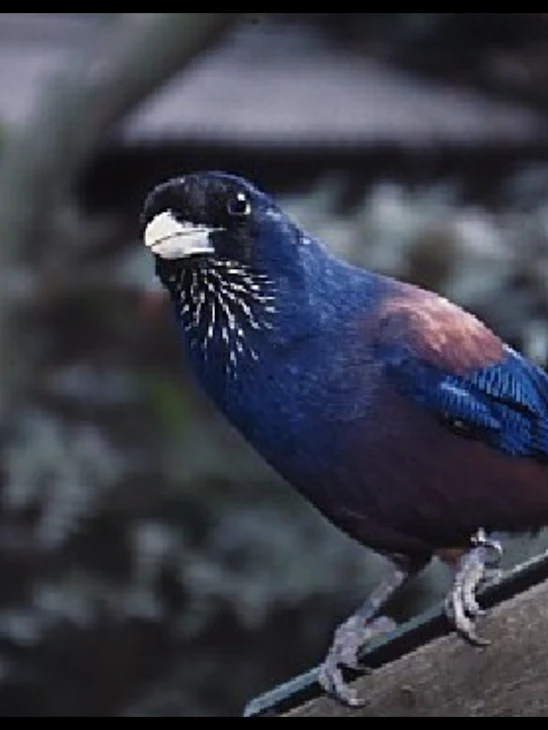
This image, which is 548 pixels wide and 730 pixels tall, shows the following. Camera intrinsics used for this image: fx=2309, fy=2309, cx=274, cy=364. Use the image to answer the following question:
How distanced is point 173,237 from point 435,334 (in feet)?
0.85

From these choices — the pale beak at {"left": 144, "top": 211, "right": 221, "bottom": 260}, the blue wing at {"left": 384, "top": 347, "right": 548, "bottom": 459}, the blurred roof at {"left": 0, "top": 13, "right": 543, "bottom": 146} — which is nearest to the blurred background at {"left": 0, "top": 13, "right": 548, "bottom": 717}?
the blurred roof at {"left": 0, "top": 13, "right": 543, "bottom": 146}

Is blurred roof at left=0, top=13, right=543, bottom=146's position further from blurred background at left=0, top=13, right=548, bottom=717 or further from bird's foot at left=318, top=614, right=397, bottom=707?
bird's foot at left=318, top=614, right=397, bottom=707

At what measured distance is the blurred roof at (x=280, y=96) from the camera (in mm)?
4863

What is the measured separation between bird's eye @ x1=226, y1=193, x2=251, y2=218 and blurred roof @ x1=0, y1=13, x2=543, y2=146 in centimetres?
283

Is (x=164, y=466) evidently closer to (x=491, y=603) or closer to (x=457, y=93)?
(x=457, y=93)

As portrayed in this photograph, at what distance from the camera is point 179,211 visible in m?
1.68

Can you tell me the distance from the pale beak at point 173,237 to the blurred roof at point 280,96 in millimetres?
2876

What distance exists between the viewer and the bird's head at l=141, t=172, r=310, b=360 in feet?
5.55

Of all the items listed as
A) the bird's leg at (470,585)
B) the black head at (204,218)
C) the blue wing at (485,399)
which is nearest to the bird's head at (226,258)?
the black head at (204,218)

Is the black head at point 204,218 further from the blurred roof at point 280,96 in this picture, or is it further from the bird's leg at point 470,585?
the blurred roof at point 280,96

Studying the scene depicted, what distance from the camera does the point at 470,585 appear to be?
1701mm

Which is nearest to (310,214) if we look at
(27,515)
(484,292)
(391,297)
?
(484,292)

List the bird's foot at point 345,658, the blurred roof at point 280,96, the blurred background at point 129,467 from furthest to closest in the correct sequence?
1. the blurred roof at point 280,96
2. the blurred background at point 129,467
3. the bird's foot at point 345,658
